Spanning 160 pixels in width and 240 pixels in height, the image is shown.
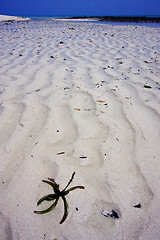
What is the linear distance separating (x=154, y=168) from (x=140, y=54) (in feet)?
11.3

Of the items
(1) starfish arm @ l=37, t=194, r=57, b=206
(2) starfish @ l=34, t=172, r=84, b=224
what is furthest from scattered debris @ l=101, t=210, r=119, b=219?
(1) starfish arm @ l=37, t=194, r=57, b=206

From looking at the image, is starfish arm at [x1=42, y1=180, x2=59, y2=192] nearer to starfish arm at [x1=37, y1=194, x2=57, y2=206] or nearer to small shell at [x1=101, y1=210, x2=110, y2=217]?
starfish arm at [x1=37, y1=194, x2=57, y2=206]

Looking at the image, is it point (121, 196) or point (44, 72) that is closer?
point (121, 196)

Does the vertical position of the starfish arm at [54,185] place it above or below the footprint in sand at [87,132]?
below

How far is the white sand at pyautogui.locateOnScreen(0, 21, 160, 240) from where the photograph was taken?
850 mm

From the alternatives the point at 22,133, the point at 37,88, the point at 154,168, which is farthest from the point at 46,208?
the point at 37,88

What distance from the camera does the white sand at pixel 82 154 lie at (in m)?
0.85

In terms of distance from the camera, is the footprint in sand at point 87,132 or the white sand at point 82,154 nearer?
the white sand at point 82,154

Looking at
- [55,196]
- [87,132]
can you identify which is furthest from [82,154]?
[55,196]

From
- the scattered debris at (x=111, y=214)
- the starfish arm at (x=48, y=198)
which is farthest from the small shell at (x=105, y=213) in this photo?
the starfish arm at (x=48, y=198)

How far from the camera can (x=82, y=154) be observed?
3.94ft

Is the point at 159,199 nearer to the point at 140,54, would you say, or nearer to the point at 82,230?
the point at 82,230

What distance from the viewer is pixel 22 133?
4.42 ft

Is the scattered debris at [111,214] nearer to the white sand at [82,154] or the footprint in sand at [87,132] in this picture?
the white sand at [82,154]
